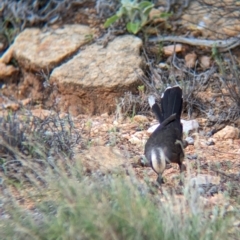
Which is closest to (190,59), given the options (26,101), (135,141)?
(135,141)

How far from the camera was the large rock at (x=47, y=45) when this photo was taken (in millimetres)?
8320

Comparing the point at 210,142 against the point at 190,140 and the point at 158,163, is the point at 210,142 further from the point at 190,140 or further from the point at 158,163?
the point at 158,163

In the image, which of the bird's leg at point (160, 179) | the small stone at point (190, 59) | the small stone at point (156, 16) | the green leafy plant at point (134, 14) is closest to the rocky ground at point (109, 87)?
the small stone at point (190, 59)

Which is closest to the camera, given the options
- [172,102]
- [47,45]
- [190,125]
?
[172,102]

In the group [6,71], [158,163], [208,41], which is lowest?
[6,71]

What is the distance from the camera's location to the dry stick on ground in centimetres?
803

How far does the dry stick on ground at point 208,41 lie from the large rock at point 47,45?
0.87m

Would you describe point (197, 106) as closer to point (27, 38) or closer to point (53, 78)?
point (53, 78)

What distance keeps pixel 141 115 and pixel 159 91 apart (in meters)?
0.31

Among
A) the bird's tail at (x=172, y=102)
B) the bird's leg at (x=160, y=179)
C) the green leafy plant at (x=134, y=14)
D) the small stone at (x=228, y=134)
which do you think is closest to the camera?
the bird's leg at (x=160, y=179)

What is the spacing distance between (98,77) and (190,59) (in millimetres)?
1063

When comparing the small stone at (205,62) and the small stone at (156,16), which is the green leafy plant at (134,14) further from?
the small stone at (205,62)

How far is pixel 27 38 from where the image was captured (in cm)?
873

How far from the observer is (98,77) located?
312 inches
